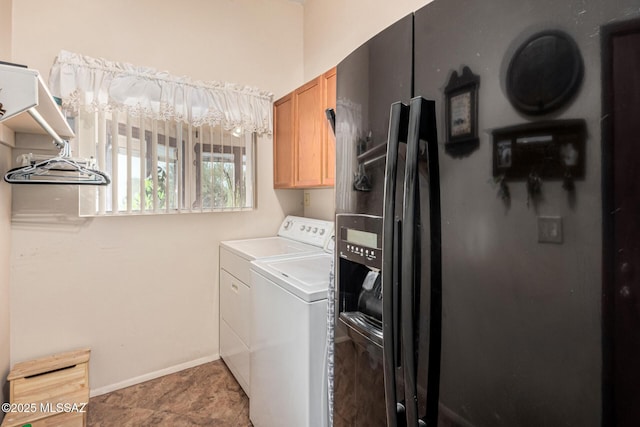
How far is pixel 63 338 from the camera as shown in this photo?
1990 millimetres

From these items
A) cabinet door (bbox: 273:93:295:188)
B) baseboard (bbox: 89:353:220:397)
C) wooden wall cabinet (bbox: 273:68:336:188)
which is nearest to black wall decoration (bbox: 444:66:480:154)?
wooden wall cabinet (bbox: 273:68:336:188)

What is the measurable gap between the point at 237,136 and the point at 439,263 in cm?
223

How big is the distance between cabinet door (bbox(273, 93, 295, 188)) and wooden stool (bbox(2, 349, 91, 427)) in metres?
1.86

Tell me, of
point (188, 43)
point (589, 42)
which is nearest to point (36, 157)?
point (188, 43)

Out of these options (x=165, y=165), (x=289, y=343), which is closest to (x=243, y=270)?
(x=289, y=343)

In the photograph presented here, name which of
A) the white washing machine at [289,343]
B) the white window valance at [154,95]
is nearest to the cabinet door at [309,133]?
the white window valance at [154,95]

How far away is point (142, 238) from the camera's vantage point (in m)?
2.24

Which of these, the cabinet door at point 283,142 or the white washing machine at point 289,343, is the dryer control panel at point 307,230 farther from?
the white washing machine at point 289,343

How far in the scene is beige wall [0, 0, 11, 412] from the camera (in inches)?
66.0

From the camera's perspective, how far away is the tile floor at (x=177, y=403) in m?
1.87

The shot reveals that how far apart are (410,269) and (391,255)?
60 mm

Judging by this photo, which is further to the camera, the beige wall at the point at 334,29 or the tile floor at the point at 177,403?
the beige wall at the point at 334,29

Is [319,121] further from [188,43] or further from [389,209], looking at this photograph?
[389,209]

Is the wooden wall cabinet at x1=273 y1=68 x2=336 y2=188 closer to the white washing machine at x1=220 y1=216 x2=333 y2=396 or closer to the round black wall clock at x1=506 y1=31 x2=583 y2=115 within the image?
the white washing machine at x1=220 y1=216 x2=333 y2=396
